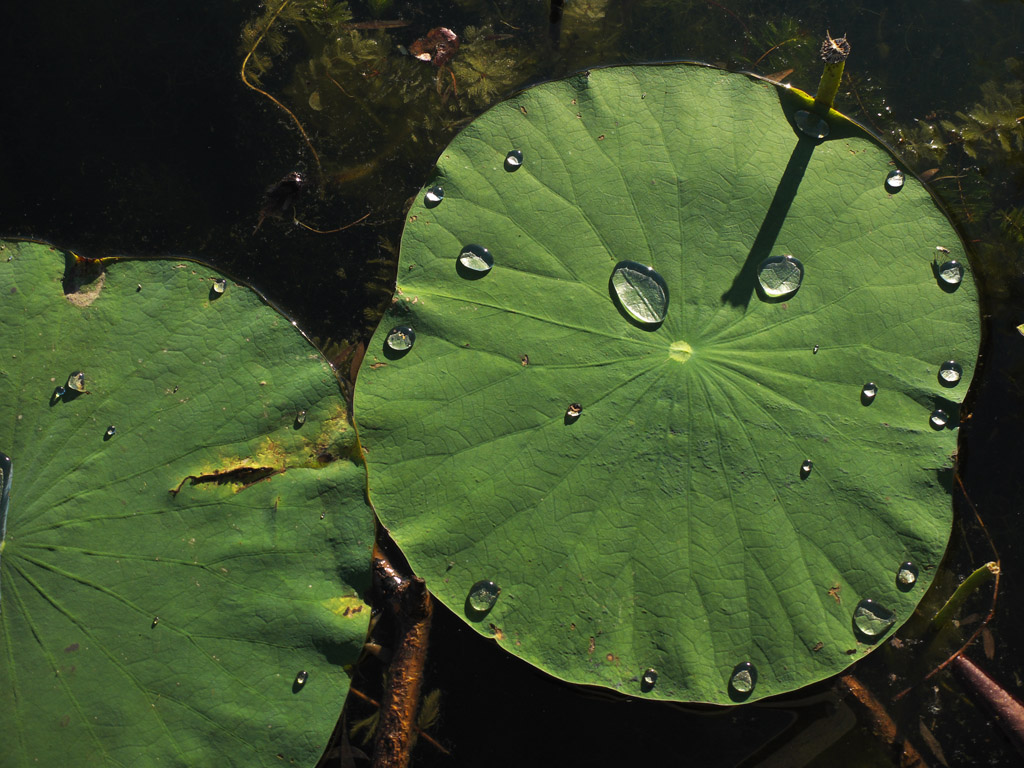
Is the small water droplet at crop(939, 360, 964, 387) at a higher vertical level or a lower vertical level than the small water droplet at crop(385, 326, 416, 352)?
higher

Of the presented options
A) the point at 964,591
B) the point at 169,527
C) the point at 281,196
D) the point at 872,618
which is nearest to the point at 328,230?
the point at 281,196

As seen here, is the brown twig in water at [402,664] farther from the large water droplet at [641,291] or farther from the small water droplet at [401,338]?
the large water droplet at [641,291]

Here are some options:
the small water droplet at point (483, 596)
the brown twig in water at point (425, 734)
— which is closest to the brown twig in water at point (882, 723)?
the small water droplet at point (483, 596)

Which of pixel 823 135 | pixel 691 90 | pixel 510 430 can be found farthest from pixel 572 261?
pixel 823 135

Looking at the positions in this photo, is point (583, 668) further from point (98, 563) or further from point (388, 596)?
point (98, 563)

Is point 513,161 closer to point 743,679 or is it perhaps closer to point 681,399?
point 681,399

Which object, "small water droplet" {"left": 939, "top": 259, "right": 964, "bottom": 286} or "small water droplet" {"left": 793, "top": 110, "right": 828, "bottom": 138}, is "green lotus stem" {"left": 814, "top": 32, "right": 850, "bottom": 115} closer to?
"small water droplet" {"left": 793, "top": 110, "right": 828, "bottom": 138}

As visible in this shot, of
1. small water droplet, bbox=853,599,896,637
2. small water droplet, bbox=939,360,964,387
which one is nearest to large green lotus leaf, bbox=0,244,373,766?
small water droplet, bbox=853,599,896,637
